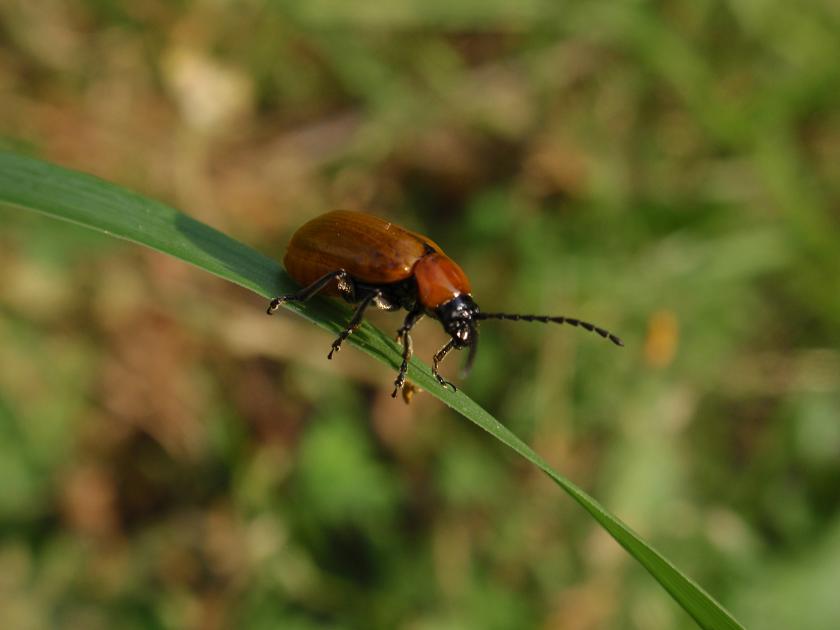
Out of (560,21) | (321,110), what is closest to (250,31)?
(321,110)

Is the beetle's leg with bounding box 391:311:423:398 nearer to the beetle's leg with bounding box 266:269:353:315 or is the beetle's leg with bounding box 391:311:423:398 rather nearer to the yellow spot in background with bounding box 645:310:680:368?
the beetle's leg with bounding box 266:269:353:315

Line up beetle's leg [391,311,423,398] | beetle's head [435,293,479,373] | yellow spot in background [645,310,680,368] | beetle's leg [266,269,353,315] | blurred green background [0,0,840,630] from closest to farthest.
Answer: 1. beetle's leg [391,311,423,398]
2. beetle's leg [266,269,353,315]
3. beetle's head [435,293,479,373]
4. blurred green background [0,0,840,630]
5. yellow spot in background [645,310,680,368]

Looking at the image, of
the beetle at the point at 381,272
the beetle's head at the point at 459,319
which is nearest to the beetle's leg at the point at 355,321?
the beetle at the point at 381,272

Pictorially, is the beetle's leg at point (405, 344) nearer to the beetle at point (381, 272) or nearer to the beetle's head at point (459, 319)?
the beetle at point (381, 272)

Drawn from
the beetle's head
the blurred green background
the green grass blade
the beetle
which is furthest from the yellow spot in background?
the green grass blade

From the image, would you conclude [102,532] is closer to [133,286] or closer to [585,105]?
[133,286]

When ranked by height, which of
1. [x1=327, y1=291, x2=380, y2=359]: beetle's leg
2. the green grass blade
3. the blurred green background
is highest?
the blurred green background

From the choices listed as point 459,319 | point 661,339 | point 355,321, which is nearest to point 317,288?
point 355,321
